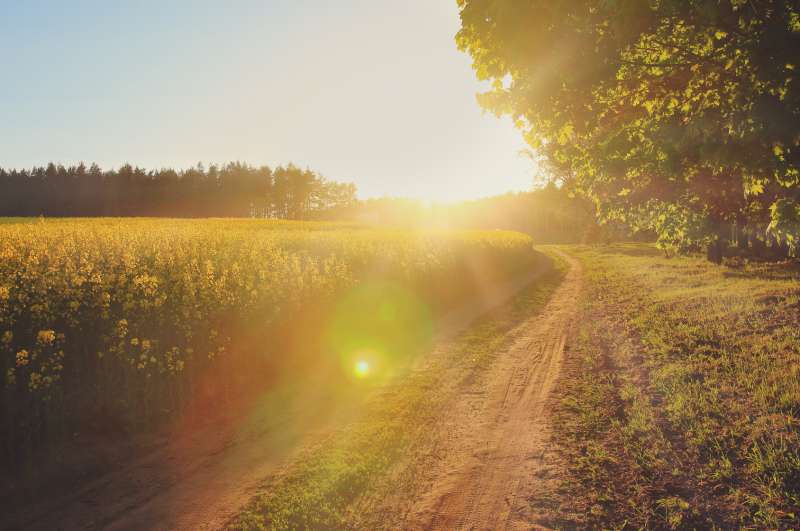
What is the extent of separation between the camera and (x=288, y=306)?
9234mm

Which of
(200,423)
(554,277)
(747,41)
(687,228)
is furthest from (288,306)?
(554,277)

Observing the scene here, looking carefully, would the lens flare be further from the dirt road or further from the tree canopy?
the tree canopy

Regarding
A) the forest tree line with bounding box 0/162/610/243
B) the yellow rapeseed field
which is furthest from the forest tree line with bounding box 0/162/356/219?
the yellow rapeseed field

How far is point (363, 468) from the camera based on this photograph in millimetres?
4797

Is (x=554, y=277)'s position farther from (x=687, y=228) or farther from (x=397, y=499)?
(x=397, y=499)

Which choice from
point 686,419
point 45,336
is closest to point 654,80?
point 686,419

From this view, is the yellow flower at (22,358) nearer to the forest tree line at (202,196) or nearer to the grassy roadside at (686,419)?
the grassy roadside at (686,419)

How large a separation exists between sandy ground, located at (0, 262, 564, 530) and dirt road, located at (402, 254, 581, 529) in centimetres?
1

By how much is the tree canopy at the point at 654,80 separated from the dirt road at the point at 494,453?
3.98 metres

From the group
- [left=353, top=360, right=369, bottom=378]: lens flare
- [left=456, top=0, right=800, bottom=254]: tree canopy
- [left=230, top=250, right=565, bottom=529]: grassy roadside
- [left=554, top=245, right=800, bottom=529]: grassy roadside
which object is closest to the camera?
[left=554, top=245, right=800, bottom=529]: grassy roadside

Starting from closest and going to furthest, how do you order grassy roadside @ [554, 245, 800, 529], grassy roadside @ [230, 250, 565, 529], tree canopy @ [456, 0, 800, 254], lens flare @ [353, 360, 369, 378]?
1. grassy roadside @ [554, 245, 800, 529]
2. grassy roadside @ [230, 250, 565, 529]
3. tree canopy @ [456, 0, 800, 254]
4. lens flare @ [353, 360, 369, 378]

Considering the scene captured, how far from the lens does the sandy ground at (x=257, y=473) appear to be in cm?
409

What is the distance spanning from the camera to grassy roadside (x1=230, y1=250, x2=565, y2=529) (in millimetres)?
4031

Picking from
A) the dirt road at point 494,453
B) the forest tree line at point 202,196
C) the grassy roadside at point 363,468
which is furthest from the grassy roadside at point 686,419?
the forest tree line at point 202,196
